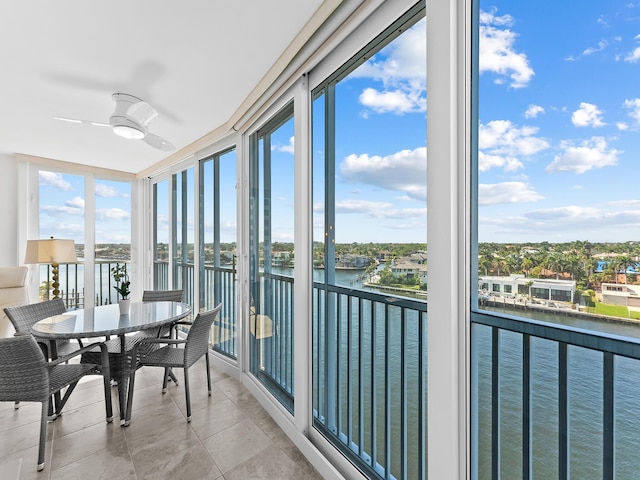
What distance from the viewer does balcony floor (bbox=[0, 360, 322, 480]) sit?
5.81 feet

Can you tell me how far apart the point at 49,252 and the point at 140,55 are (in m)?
3.27

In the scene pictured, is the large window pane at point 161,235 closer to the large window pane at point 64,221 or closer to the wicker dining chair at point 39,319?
the large window pane at point 64,221

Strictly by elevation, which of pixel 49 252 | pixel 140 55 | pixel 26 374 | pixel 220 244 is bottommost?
pixel 26 374

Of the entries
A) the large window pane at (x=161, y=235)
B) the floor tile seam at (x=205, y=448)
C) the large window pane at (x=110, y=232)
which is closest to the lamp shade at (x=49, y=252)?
the large window pane at (x=110, y=232)

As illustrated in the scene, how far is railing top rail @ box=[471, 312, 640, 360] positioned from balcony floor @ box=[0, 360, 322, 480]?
141 centimetres

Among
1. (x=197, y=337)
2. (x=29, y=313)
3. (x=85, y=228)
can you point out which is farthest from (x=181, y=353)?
(x=85, y=228)

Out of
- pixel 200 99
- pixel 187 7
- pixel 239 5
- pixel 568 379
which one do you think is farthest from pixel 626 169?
pixel 200 99

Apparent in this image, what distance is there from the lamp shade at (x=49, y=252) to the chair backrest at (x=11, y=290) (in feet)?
0.57

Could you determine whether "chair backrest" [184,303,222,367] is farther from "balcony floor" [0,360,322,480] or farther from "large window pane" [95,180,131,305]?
"large window pane" [95,180,131,305]

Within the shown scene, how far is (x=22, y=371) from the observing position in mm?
1796

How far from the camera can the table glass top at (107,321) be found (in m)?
2.12

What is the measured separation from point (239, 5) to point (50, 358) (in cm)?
282

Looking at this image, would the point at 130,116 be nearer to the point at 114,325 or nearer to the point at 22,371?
the point at 114,325

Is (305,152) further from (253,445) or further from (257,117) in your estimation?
(253,445)
